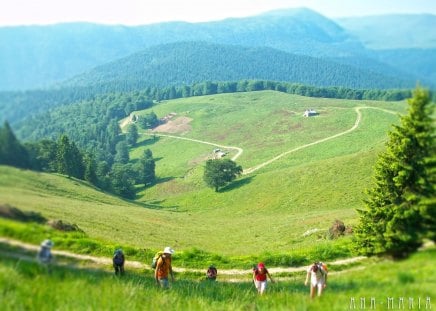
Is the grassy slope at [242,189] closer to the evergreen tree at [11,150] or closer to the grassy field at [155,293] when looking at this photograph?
the evergreen tree at [11,150]

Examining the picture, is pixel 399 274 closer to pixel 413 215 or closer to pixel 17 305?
pixel 413 215

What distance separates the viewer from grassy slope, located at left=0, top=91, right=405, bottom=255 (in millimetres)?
20719

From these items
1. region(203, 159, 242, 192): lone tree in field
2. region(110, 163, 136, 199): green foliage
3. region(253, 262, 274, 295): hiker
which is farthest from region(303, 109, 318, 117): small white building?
region(253, 262, 274, 295): hiker

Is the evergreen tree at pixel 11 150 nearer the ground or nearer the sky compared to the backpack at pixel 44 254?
nearer the sky

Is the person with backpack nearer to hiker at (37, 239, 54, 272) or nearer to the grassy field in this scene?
the grassy field

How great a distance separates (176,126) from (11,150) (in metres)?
160

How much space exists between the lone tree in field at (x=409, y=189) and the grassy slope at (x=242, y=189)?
8.69 m

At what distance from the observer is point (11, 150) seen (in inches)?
375

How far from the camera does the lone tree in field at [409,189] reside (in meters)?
9.51

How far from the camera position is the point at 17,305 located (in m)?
7.22

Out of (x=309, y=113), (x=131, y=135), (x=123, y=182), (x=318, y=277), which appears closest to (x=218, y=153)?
(x=131, y=135)

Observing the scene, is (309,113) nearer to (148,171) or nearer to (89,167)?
(148,171)

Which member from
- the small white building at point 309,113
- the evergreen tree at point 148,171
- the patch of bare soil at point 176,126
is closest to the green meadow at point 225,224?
the patch of bare soil at point 176,126

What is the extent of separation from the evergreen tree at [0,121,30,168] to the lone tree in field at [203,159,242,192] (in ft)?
253
